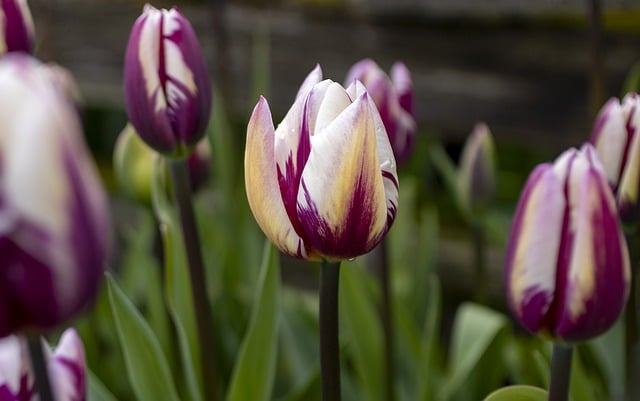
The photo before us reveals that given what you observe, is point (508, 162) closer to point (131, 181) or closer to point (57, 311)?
point (131, 181)

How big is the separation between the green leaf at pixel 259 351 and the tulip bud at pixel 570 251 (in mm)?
223

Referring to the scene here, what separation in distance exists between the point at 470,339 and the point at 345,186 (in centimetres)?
48

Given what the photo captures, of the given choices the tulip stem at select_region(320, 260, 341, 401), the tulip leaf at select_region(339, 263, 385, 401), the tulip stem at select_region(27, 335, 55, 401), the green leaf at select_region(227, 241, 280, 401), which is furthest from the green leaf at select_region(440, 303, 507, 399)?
the tulip stem at select_region(27, 335, 55, 401)

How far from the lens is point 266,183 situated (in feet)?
1.29

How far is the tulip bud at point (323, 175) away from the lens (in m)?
0.37

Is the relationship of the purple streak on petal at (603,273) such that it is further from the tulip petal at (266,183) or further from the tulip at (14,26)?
the tulip at (14,26)

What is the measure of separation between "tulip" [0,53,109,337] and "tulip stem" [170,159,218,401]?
0.89 feet

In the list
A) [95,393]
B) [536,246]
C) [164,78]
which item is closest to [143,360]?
[95,393]

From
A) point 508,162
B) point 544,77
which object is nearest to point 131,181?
point 544,77

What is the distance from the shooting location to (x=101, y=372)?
83 centimetres

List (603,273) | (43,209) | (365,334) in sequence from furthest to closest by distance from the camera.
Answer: (365,334) → (603,273) → (43,209)

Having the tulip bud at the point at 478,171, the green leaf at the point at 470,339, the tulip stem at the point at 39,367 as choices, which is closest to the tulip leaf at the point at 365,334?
the green leaf at the point at 470,339

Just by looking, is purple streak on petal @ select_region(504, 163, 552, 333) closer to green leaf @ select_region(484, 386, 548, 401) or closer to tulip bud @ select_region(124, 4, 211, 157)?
green leaf @ select_region(484, 386, 548, 401)

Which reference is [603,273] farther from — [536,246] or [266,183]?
[266,183]
